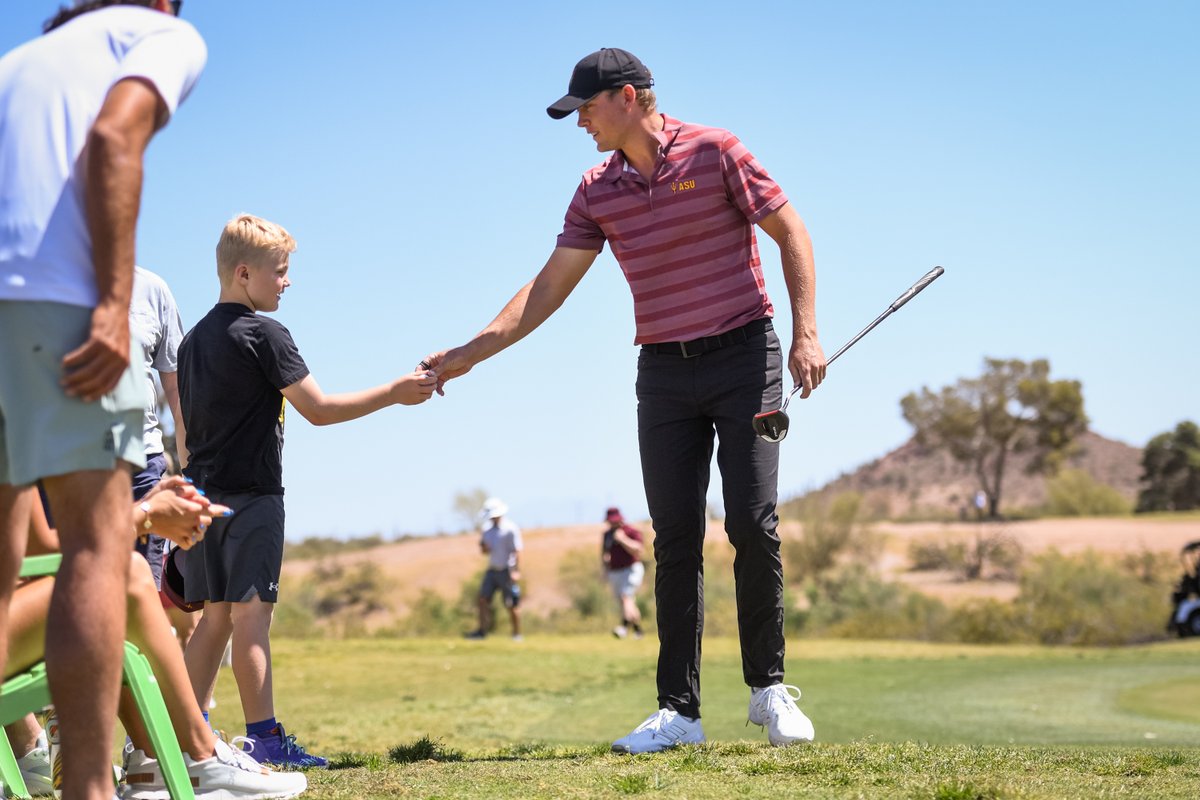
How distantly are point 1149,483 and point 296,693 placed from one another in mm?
57825

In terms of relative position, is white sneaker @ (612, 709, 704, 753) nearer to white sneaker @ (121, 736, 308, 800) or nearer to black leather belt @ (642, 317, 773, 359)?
black leather belt @ (642, 317, 773, 359)

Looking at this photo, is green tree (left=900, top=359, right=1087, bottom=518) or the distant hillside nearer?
green tree (left=900, top=359, right=1087, bottom=518)

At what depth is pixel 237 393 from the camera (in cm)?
495

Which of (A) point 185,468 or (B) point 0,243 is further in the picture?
(A) point 185,468

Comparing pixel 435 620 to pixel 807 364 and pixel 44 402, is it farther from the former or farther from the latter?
pixel 44 402

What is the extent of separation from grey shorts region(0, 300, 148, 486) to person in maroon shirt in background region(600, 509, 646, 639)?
57.8 ft

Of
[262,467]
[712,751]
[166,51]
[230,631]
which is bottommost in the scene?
[712,751]

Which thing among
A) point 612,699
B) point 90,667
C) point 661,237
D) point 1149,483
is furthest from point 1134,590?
point 1149,483

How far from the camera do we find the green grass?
415cm

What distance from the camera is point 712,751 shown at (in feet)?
16.1

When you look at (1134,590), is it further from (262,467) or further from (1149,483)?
(1149,483)

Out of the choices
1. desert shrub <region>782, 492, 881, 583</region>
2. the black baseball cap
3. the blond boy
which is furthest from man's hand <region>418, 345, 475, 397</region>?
desert shrub <region>782, 492, 881, 583</region>

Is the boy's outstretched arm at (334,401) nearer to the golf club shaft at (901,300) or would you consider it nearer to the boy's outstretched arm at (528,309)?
the boy's outstretched arm at (528,309)

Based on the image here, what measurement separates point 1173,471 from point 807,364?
5770 cm
